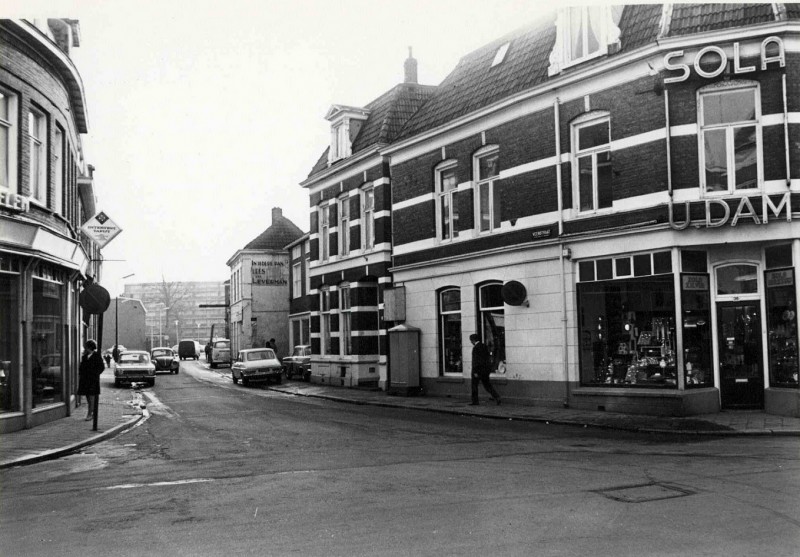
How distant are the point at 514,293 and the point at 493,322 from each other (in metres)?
1.98

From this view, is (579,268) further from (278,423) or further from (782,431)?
(278,423)

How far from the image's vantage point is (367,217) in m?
28.2

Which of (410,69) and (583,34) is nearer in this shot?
(583,34)

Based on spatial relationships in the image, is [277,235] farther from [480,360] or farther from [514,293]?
[514,293]

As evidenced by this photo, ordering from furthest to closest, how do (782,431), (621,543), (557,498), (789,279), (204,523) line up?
(789,279) → (782,431) → (557,498) → (204,523) → (621,543)

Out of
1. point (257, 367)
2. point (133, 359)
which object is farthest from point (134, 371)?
point (257, 367)

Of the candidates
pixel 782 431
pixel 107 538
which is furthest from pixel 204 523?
pixel 782 431

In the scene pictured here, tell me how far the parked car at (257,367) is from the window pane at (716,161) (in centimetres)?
2074

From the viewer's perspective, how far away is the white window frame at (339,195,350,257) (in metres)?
29.4

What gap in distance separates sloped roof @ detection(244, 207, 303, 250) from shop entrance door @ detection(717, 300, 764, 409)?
41.5 metres

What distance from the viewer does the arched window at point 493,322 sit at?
2047cm

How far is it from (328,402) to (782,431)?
528 inches

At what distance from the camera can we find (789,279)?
14914mm

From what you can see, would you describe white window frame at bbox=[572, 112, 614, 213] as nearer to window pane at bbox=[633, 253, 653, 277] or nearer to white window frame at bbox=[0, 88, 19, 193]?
window pane at bbox=[633, 253, 653, 277]
